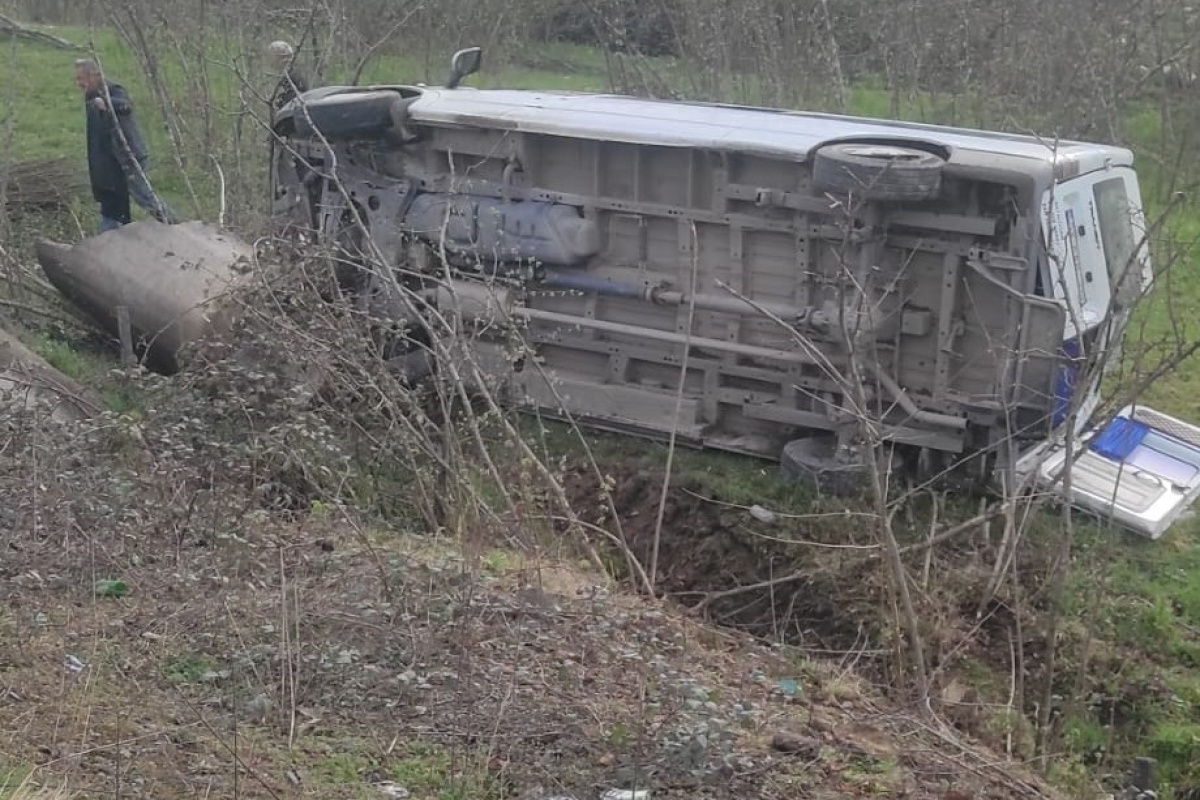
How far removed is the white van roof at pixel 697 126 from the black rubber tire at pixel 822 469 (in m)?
1.62

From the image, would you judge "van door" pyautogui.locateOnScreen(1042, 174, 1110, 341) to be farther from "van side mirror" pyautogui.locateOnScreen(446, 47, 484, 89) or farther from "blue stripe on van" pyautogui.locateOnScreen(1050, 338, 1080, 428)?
"van side mirror" pyautogui.locateOnScreen(446, 47, 484, 89)

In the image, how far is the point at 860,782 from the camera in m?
4.56

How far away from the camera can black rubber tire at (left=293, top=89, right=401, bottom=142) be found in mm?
8812

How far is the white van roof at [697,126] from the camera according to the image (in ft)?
25.7

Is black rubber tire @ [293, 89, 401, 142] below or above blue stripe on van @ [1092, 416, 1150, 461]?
above

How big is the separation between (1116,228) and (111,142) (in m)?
7.09

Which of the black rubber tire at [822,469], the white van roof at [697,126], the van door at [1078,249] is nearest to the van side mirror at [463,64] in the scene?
the white van roof at [697,126]

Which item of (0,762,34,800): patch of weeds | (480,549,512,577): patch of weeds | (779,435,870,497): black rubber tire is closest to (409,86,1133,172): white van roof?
(779,435,870,497): black rubber tire

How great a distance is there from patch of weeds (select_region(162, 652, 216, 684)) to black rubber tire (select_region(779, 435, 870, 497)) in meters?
3.94

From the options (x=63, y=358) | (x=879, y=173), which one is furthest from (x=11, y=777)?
(x=63, y=358)

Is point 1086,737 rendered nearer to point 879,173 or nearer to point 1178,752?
point 1178,752

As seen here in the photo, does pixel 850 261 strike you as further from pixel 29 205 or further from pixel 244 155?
pixel 29 205

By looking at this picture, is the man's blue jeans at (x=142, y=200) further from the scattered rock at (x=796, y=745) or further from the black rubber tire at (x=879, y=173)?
the scattered rock at (x=796, y=745)

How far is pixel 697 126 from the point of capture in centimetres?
821
